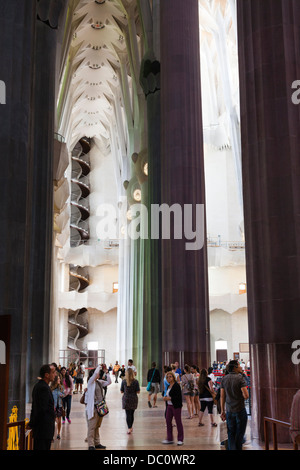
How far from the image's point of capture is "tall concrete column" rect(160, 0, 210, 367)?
61.4 ft

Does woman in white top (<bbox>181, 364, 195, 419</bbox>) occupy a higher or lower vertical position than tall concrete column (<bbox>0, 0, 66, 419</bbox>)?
lower

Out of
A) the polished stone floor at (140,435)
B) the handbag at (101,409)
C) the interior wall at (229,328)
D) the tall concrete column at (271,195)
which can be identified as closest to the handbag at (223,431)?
the polished stone floor at (140,435)

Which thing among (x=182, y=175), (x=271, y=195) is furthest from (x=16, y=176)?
(x=182, y=175)

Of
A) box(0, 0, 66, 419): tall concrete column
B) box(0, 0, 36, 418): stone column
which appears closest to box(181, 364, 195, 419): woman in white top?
box(0, 0, 66, 419): tall concrete column

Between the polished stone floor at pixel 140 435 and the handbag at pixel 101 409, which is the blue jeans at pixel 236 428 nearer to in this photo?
the polished stone floor at pixel 140 435

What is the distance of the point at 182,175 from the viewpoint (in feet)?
64.3

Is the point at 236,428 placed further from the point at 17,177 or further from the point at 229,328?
the point at 229,328

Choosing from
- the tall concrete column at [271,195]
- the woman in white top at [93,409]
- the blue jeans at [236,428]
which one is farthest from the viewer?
the tall concrete column at [271,195]

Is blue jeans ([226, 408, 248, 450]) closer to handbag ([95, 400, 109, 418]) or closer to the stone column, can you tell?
handbag ([95, 400, 109, 418])

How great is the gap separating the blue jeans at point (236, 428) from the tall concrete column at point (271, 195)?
189 centimetres

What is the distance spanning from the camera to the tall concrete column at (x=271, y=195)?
8.87 metres

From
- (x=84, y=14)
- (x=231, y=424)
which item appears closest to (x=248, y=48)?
(x=231, y=424)

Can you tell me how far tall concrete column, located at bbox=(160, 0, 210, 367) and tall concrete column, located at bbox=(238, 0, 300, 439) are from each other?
30.1 feet

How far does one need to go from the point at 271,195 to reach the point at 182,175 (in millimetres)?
10323
